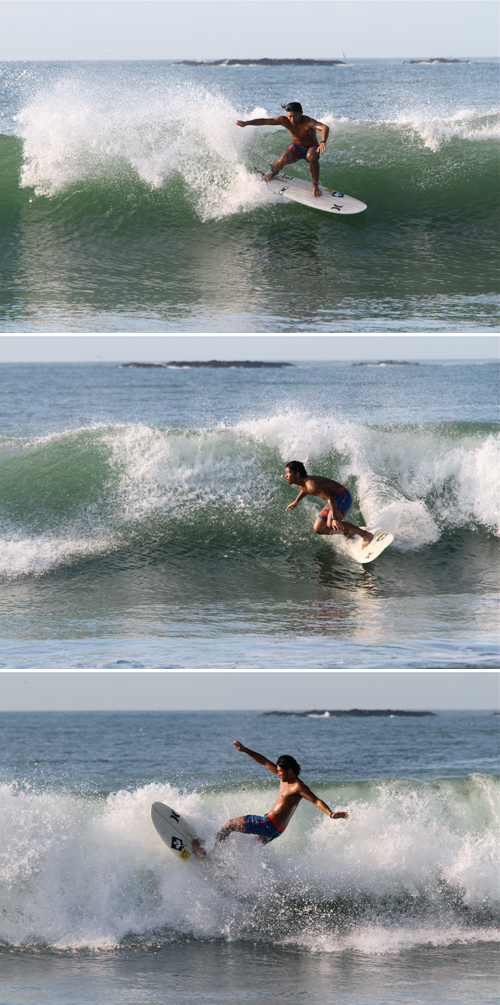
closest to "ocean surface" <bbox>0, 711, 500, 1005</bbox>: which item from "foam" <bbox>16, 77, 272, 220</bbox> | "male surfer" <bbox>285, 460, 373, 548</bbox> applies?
"male surfer" <bbox>285, 460, 373, 548</bbox>

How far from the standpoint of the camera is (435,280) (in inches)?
311

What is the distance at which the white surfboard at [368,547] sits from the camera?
23.1 ft

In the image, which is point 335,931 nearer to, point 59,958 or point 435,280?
point 59,958

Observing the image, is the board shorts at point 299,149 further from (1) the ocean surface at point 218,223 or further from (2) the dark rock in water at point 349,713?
(2) the dark rock in water at point 349,713

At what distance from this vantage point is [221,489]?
881 centimetres

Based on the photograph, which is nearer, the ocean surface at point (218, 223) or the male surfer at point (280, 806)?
the male surfer at point (280, 806)

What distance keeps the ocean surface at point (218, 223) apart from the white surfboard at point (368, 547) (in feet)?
6.56

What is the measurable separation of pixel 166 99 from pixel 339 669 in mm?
8249

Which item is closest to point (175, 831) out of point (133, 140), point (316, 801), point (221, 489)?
point (316, 801)

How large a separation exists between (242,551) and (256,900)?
10.7ft

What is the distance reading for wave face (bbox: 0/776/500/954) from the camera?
17.2 ft

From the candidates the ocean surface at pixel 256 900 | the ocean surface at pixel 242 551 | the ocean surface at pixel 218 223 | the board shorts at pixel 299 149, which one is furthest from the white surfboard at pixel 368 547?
the board shorts at pixel 299 149

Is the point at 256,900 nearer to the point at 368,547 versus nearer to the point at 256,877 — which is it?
the point at 256,877

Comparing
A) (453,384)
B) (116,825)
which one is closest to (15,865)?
(116,825)
